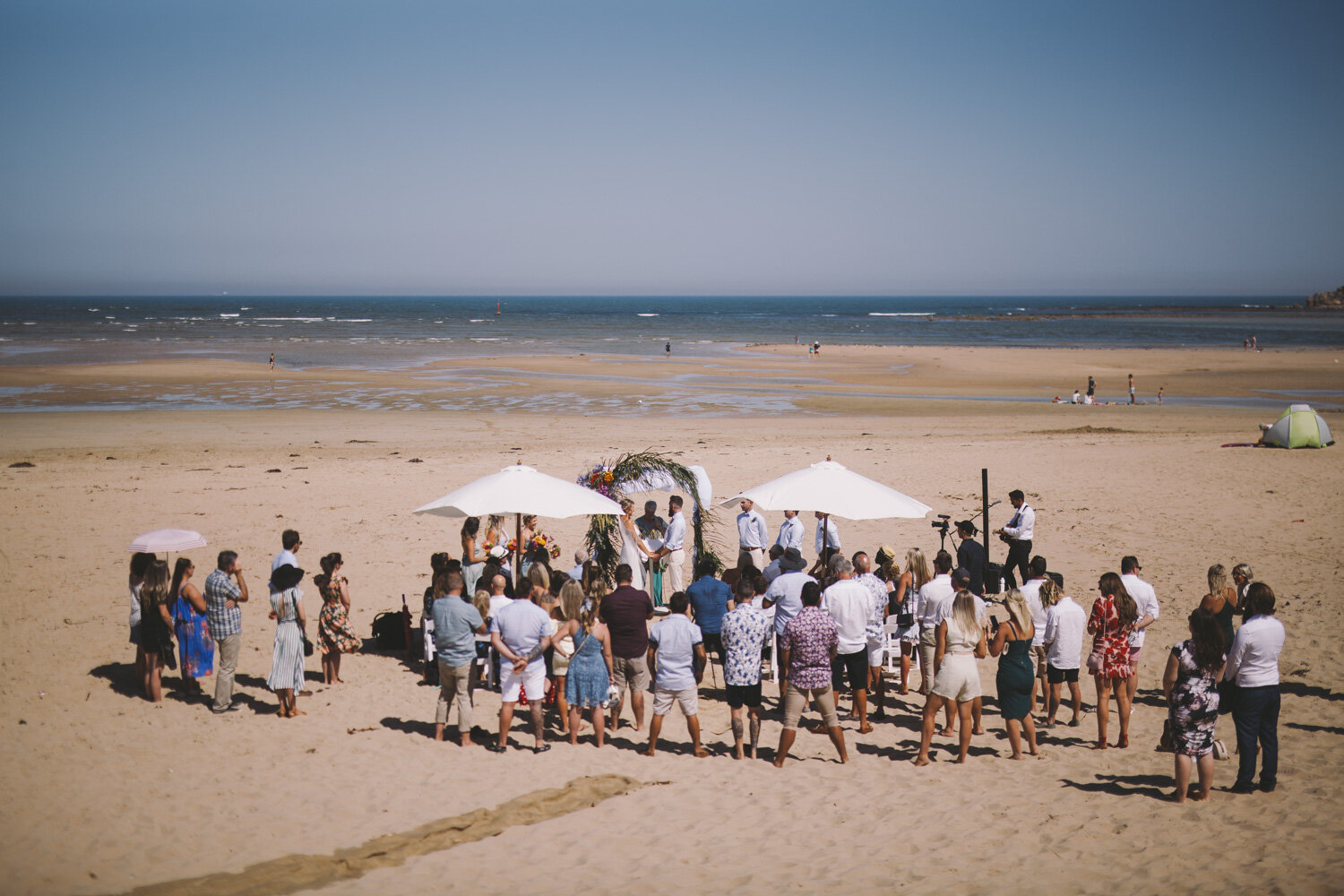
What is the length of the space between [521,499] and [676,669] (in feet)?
8.72

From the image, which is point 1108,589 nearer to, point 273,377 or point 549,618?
point 549,618

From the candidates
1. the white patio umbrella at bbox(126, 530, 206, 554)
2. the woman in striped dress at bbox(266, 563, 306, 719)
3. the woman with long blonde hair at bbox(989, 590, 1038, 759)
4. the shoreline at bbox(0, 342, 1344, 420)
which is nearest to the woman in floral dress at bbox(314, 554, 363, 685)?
the woman in striped dress at bbox(266, 563, 306, 719)

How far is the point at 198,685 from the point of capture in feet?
29.7

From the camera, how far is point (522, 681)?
7.94 metres

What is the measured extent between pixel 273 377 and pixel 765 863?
4354 centimetres

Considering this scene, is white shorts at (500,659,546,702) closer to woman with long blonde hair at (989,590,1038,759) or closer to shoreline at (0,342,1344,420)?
woman with long blonde hair at (989,590,1038,759)

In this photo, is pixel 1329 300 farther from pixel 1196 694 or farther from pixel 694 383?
pixel 1196 694

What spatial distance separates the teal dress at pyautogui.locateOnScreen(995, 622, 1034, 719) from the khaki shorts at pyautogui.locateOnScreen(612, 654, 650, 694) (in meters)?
3.18

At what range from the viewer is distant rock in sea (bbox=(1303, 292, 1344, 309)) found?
142000 millimetres

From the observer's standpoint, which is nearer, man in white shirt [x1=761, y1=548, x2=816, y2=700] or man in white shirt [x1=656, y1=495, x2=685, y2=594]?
man in white shirt [x1=761, y1=548, x2=816, y2=700]

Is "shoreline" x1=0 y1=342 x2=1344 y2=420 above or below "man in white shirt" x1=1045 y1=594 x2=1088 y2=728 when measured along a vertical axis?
above

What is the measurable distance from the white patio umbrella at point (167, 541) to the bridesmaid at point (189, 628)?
171 millimetres

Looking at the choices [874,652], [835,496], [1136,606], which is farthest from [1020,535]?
[874,652]

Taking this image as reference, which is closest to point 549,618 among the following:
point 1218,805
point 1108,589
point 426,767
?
point 426,767
